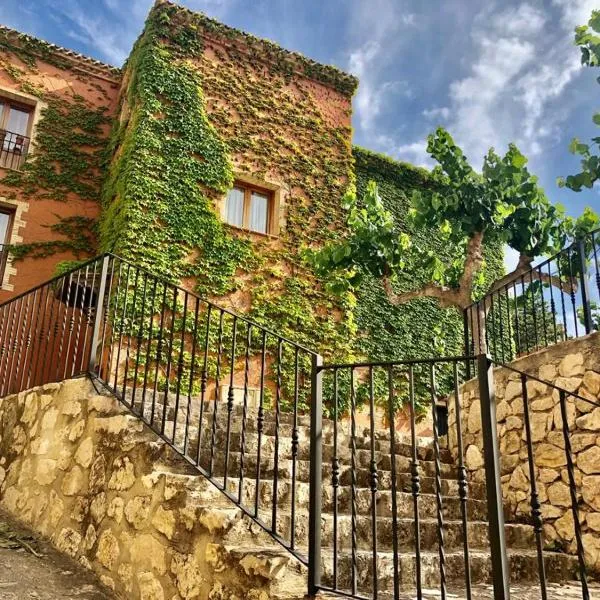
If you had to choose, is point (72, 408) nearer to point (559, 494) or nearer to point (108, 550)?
point (108, 550)

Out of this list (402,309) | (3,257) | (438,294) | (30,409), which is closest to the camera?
(30,409)

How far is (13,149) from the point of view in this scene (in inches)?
382

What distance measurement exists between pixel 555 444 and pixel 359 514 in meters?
1.89

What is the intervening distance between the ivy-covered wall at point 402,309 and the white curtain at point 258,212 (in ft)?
7.69

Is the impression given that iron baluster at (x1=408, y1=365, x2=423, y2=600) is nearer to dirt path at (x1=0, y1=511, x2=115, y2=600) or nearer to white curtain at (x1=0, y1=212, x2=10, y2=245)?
dirt path at (x1=0, y1=511, x2=115, y2=600)

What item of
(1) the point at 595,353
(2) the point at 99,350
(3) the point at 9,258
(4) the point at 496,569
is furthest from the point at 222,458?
(3) the point at 9,258

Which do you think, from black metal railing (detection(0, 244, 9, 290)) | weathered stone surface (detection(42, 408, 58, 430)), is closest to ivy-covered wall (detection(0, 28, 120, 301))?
black metal railing (detection(0, 244, 9, 290))

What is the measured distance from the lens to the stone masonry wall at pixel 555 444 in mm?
4047

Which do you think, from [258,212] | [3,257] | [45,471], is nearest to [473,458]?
[45,471]

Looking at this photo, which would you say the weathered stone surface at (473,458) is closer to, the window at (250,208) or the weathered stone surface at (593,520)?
the weathered stone surface at (593,520)

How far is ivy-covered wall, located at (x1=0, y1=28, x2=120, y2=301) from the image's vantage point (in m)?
9.22

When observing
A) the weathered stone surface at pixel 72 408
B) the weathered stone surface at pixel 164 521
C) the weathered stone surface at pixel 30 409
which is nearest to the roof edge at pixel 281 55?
the weathered stone surface at pixel 30 409

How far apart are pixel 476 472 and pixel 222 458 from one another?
2474 millimetres

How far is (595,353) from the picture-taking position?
165 inches
